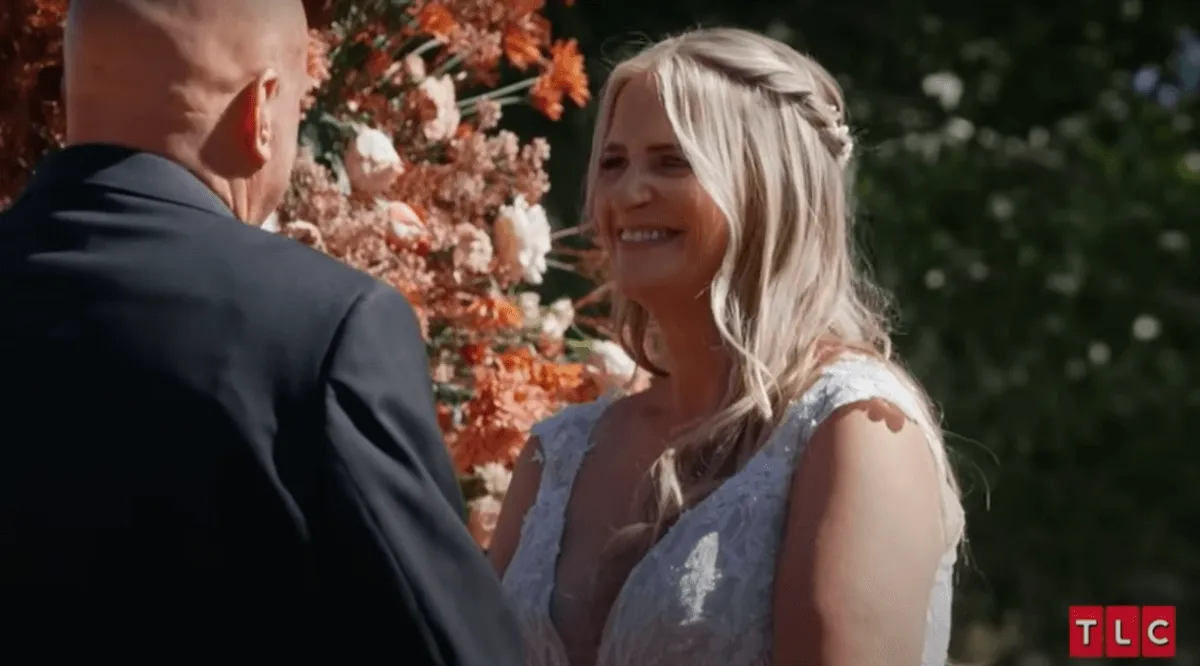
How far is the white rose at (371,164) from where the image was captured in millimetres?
2926

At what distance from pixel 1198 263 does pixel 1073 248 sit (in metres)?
0.39

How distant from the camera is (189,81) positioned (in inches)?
71.6

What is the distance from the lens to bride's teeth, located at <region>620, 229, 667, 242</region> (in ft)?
8.79

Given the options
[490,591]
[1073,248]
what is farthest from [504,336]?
Answer: [1073,248]

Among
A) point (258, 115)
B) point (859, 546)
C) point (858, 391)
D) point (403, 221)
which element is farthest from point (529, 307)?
point (258, 115)

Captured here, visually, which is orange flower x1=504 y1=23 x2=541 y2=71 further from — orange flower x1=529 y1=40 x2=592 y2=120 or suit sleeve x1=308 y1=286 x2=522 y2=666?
suit sleeve x1=308 y1=286 x2=522 y2=666

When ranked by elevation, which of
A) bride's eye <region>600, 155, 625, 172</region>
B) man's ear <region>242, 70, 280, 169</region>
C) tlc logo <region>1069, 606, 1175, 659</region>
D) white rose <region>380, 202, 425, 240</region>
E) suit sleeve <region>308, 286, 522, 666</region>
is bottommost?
tlc logo <region>1069, 606, 1175, 659</region>

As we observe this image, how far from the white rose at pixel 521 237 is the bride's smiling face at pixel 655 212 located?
0.97 ft

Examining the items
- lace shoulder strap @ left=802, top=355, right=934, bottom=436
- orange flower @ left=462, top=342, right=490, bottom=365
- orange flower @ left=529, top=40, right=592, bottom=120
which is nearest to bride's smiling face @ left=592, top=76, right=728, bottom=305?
lace shoulder strap @ left=802, top=355, right=934, bottom=436

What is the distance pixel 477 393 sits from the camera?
298 cm

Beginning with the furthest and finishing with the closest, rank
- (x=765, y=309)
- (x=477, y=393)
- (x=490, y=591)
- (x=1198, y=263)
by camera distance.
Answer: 1. (x=1198, y=263)
2. (x=477, y=393)
3. (x=765, y=309)
4. (x=490, y=591)

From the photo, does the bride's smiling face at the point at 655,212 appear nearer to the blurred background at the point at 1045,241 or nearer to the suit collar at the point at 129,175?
the suit collar at the point at 129,175

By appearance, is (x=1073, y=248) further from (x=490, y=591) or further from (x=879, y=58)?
(x=490, y=591)

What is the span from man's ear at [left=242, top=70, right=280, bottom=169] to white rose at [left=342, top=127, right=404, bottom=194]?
106 centimetres
